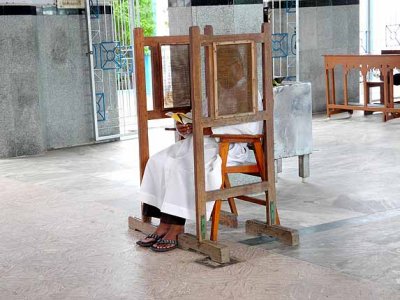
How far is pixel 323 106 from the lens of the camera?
39.9ft

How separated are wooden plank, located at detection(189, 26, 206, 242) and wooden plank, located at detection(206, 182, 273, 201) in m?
0.07

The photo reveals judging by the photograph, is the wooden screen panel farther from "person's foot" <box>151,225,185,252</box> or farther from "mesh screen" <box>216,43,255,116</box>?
"person's foot" <box>151,225,185,252</box>

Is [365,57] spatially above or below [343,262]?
above

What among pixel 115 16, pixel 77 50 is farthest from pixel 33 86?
pixel 115 16

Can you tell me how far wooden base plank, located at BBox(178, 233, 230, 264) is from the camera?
4477 millimetres

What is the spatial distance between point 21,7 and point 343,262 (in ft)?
18.7

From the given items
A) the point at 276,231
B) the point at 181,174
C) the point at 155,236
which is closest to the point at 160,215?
the point at 155,236

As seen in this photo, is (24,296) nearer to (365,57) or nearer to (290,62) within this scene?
(365,57)

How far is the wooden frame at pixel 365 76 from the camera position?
10406mm

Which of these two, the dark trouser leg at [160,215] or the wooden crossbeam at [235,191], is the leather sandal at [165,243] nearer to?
the dark trouser leg at [160,215]

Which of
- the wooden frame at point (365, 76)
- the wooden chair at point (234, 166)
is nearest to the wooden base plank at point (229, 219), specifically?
the wooden chair at point (234, 166)

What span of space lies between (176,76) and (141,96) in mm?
271

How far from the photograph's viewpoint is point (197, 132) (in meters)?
4.52

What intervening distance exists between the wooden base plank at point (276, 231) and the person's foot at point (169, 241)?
495mm
